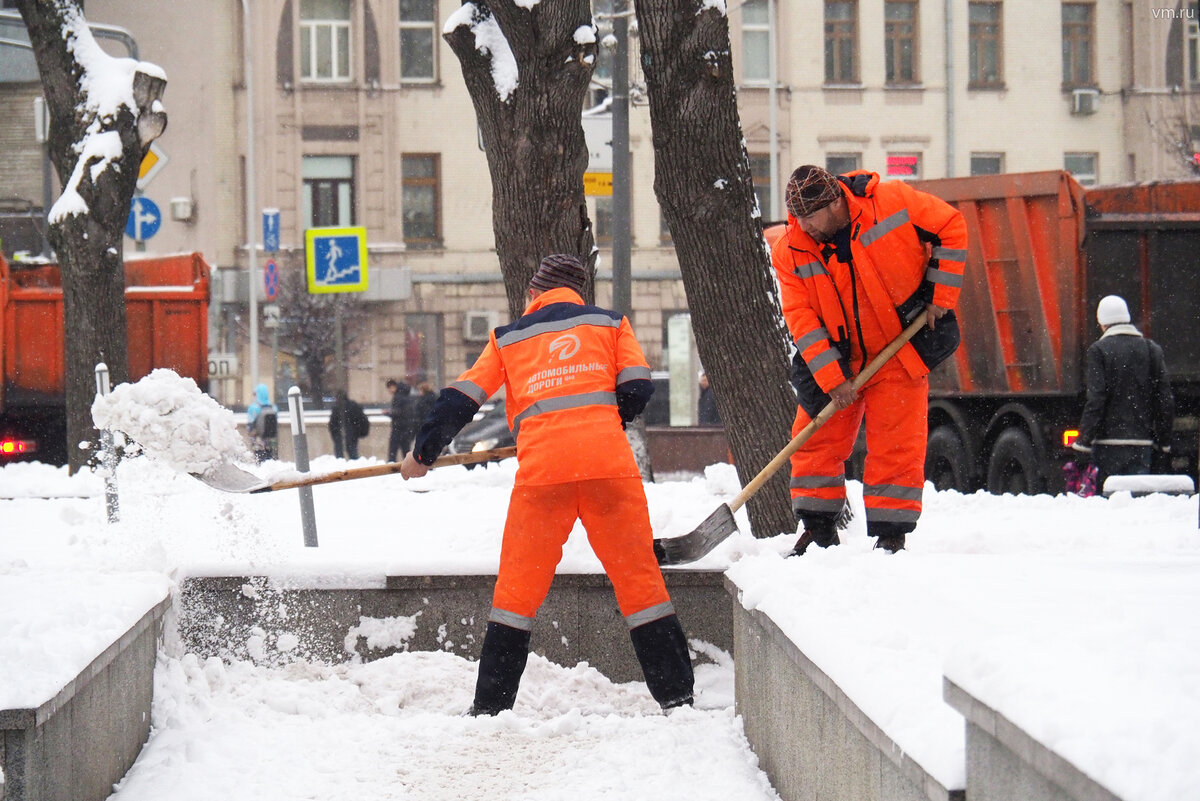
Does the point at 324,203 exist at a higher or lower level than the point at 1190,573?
higher

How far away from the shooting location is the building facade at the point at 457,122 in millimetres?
29500

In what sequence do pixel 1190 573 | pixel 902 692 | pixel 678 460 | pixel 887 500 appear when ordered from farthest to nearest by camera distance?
pixel 678 460 → pixel 887 500 → pixel 1190 573 → pixel 902 692

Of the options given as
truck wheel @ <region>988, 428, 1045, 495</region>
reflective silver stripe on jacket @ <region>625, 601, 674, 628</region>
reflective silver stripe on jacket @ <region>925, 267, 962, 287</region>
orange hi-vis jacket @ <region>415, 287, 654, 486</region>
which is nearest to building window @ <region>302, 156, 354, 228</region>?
truck wheel @ <region>988, 428, 1045, 495</region>

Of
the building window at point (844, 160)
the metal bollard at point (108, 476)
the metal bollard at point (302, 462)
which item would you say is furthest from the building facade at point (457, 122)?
the metal bollard at point (302, 462)

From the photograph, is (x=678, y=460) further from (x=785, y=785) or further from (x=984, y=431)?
(x=785, y=785)

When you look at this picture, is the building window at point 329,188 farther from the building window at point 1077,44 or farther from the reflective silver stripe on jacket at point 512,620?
the reflective silver stripe on jacket at point 512,620

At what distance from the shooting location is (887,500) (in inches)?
185

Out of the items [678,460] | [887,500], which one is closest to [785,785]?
[887,500]

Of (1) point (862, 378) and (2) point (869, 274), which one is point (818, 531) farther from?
(2) point (869, 274)

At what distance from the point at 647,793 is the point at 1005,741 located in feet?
6.32

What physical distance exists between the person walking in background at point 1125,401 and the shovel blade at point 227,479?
579cm

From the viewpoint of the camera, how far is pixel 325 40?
3009 cm

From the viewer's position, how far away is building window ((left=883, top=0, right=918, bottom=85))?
100 ft

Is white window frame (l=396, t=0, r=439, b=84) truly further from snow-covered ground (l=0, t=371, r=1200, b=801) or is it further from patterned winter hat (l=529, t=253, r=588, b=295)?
patterned winter hat (l=529, t=253, r=588, b=295)
